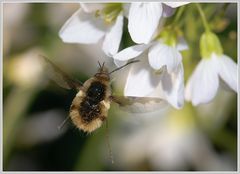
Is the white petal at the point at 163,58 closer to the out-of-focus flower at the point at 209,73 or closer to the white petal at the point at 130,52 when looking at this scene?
the white petal at the point at 130,52

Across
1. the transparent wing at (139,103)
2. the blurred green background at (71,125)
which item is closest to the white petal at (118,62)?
the transparent wing at (139,103)

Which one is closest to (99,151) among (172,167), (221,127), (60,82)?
(172,167)

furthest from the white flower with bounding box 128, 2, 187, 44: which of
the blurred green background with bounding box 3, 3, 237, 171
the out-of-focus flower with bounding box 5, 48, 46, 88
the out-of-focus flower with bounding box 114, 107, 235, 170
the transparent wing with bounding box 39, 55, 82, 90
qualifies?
the out-of-focus flower with bounding box 5, 48, 46, 88

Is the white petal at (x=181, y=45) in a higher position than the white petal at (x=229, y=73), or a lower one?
higher

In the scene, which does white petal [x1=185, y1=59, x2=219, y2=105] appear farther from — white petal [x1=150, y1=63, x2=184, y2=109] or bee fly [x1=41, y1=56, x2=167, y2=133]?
bee fly [x1=41, y1=56, x2=167, y2=133]

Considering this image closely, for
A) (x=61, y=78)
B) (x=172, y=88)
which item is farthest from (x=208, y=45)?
(x=61, y=78)

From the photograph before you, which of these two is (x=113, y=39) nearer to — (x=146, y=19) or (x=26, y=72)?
(x=146, y=19)

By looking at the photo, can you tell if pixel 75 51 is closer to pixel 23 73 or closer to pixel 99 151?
pixel 23 73
